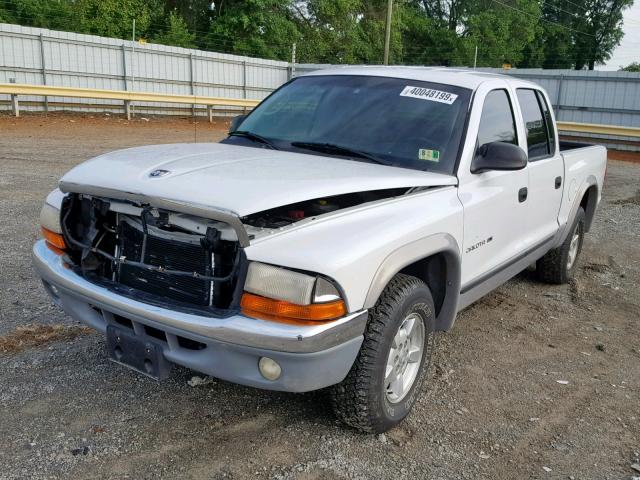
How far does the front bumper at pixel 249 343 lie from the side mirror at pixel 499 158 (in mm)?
1509

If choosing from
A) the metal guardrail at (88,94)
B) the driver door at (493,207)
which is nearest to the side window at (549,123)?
the driver door at (493,207)

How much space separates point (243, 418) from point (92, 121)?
17446 mm

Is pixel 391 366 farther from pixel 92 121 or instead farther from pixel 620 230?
pixel 92 121

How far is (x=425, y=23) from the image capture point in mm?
49094

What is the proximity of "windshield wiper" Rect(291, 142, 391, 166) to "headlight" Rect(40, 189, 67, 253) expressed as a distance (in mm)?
1486

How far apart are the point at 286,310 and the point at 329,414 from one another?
0.98 m

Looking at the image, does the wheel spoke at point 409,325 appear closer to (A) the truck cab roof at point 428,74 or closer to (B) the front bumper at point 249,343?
(B) the front bumper at point 249,343

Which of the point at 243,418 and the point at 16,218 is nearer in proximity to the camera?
the point at 243,418

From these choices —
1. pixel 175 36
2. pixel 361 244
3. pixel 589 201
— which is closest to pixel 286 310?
pixel 361 244

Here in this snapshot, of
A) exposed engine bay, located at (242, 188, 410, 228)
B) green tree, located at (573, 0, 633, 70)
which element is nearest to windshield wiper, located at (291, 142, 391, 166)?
exposed engine bay, located at (242, 188, 410, 228)

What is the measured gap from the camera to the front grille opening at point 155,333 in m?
2.81

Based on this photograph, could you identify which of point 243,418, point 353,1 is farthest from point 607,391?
point 353,1

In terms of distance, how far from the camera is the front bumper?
254cm

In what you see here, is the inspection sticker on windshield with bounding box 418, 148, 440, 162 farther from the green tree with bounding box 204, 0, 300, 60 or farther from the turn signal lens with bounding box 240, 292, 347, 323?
the green tree with bounding box 204, 0, 300, 60
